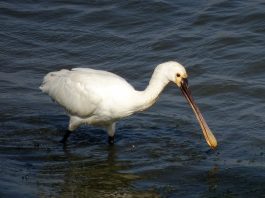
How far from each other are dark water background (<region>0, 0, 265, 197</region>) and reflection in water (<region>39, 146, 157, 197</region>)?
0.5 inches

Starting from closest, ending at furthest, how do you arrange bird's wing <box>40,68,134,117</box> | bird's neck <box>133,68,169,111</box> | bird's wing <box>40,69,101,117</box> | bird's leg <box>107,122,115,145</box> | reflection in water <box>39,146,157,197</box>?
reflection in water <box>39,146,157,197</box>
bird's neck <box>133,68,169,111</box>
bird's wing <box>40,68,134,117</box>
bird's wing <box>40,69,101,117</box>
bird's leg <box>107,122,115,145</box>

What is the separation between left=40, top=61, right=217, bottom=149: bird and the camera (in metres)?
9.84

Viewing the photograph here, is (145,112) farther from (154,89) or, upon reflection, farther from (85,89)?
(154,89)

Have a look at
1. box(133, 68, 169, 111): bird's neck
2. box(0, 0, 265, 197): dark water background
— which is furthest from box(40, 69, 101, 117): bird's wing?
box(133, 68, 169, 111): bird's neck

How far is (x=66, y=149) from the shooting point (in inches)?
416

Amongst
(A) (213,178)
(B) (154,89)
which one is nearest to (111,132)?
(B) (154,89)

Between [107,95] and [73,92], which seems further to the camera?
[73,92]

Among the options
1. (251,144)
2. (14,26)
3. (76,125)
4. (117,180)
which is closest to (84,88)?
(76,125)

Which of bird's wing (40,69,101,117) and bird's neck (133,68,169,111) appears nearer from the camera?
bird's neck (133,68,169,111)

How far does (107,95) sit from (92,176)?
3.90 feet

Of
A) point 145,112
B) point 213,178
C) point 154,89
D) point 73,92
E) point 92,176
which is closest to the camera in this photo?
point 213,178

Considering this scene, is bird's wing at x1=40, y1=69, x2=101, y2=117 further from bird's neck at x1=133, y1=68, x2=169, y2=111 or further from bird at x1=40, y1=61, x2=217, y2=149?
bird's neck at x1=133, y1=68, x2=169, y2=111

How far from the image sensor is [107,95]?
10.1m

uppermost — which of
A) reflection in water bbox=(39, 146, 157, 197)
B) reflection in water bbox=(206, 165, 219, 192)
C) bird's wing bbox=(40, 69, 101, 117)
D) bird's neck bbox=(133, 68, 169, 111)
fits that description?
bird's neck bbox=(133, 68, 169, 111)
